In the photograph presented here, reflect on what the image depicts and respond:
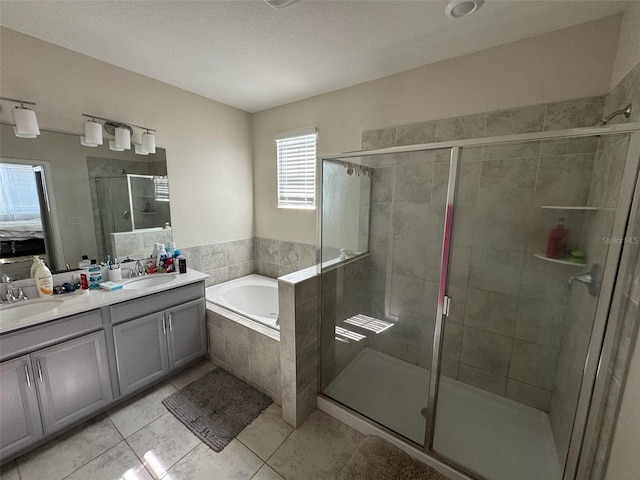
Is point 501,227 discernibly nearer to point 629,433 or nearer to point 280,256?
point 629,433

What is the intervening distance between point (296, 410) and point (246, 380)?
0.61 metres

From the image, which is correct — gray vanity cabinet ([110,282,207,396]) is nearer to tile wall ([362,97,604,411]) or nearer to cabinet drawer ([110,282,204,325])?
cabinet drawer ([110,282,204,325])

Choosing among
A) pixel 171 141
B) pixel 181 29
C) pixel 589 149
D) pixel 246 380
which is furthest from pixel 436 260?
pixel 171 141

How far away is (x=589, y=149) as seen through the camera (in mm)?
1480

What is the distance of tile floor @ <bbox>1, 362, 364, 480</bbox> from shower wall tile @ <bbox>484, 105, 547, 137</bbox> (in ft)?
7.53

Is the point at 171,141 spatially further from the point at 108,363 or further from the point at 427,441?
the point at 427,441

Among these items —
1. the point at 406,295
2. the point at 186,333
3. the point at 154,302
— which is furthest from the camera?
the point at 406,295

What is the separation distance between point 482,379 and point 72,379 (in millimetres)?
2863

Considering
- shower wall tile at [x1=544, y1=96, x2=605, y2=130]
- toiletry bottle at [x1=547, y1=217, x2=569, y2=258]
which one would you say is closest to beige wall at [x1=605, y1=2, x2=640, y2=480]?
toiletry bottle at [x1=547, y1=217, x2=569, y2=258]

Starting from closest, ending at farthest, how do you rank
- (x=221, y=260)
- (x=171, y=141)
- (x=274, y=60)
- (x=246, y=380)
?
1. (x=274, y=60)
2. (x=246, y=380)
3. (x=171, y=141)
4. (x=221, y=260)

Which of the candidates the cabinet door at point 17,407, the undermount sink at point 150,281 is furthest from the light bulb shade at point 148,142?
the cabinet door at point 17,407

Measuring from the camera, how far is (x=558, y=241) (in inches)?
62.3

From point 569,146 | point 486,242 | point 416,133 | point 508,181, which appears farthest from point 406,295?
point 569,146

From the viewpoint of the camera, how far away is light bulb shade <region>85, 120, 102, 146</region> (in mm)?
1866
